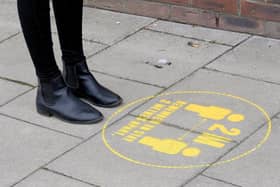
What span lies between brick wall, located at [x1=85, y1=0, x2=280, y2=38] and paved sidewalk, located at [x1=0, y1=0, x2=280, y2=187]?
0.07 m

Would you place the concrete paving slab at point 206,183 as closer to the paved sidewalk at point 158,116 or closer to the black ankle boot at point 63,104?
the paved sidewalk at point 158,116

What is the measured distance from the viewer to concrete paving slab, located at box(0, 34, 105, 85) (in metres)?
4.97

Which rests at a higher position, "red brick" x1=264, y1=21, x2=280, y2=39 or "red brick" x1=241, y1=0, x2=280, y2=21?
"red brick" x1=241, y1=0, x2=280, y2=21

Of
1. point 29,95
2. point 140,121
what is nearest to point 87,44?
point 29,95

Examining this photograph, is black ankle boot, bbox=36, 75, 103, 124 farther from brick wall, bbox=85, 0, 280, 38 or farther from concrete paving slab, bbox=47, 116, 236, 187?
brick wall, bbox=85, 0, 280, 38

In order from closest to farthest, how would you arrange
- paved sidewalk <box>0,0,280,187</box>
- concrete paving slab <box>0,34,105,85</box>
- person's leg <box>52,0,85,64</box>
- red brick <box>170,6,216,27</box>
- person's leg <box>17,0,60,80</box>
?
paved sidewalk <box>0,0,280,187</box>
person's leg <box>17,0,60,80</box>
person's leg <box>52,0,85,64</box>
concrete paving slab <box>0,34,105,85</box>
red brick <box>170,6,216,27</box>

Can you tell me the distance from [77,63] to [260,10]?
1.52 metres

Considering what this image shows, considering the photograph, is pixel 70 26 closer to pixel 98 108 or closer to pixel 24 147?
pixel 98 108

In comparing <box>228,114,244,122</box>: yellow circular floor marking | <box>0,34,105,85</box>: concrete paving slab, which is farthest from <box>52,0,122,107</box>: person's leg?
<box>228,114,244,122</box>: yellow circular floor marking

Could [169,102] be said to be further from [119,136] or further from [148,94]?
[119,136]

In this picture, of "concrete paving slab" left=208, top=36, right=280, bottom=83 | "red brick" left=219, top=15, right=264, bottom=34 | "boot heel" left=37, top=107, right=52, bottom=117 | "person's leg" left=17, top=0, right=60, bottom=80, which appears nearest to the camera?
"person's leg" left=17, top=0, right=60, bottom=80

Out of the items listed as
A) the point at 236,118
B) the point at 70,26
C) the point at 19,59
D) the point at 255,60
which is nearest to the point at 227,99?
the point at 236,118

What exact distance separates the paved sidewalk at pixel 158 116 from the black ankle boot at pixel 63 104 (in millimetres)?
49

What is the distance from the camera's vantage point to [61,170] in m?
3.90
